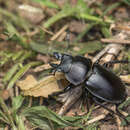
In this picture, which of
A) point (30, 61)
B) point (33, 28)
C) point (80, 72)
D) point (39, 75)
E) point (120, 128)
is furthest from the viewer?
point (33, 28)

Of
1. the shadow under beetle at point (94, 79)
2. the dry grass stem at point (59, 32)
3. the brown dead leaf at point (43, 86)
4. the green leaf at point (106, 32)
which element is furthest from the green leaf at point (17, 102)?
the green leaf at point (106, 32)

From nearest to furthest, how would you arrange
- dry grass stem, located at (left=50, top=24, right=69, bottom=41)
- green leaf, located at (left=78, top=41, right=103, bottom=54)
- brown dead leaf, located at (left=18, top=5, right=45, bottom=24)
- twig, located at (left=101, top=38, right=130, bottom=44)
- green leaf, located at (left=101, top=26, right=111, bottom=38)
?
twig, located at (left=101, top=38, right=130, bottom=44), green leaf, located at (left=78, top=41, right=103, bottom=54), green leaf, located at (left=101, top=26, right=111, bottom=38), dry grass stem, located at (left=50, top=24, right=69, bottom=41), brown dead leaf, located at (left=18, top=5, right=45, bottom=24)

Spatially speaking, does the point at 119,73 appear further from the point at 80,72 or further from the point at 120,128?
the point at 120,128

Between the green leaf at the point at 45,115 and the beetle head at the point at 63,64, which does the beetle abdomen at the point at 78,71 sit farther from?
the green leaf at the point at 45,115

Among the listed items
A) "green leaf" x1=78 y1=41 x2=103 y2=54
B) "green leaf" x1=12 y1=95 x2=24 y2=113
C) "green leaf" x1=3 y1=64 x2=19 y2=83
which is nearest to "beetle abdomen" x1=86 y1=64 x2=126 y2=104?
"green leaf" x1=78 y1=41 x2=103 y2=54

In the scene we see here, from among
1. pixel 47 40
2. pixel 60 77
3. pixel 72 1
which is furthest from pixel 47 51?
pixel 72 1

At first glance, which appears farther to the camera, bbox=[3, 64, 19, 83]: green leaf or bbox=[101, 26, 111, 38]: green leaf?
bbox=[101, 26, 111, 38]: green leaf

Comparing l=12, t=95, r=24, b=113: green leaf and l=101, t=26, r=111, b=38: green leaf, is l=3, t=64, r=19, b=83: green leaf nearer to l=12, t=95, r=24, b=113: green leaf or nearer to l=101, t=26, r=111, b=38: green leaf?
l=12, t=95, r=24, b=113: green leaf
